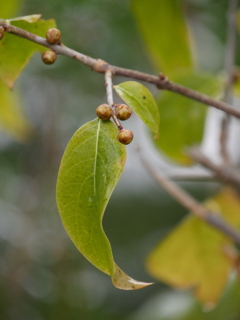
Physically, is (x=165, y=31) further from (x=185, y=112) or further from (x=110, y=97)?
(x=110, y=97)

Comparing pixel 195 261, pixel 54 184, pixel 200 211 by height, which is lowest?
pixel 54 184

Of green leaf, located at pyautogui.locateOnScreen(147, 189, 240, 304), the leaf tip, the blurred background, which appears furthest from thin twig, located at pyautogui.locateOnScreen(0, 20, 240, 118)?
the blurred background

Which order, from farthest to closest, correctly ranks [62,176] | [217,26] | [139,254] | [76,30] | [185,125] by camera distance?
[139,254] → [217,26] → [76,30] → [185,125] → [62,176]

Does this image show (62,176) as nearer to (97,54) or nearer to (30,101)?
(97,54)

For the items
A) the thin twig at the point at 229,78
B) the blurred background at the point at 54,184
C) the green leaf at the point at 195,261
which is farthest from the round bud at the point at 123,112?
the blurred background at the point at 54,184

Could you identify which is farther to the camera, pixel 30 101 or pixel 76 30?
pixel 30 101

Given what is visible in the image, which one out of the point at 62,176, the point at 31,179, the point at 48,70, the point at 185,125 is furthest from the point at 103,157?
the point at 31,179

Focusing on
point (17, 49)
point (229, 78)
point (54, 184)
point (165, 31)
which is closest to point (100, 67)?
point (17, 49)

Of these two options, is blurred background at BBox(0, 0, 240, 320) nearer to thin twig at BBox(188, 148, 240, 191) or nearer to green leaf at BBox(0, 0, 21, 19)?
green leaf at BBox(0, 0, 21, 19)
